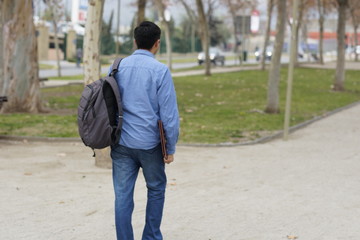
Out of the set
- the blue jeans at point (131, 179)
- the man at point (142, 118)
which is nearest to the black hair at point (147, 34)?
the man at point (142, 118)

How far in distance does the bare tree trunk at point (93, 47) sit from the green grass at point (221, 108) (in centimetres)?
304

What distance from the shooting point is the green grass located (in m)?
14.5

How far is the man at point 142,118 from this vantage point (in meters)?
5.40

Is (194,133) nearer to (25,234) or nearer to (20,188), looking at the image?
(20,188)

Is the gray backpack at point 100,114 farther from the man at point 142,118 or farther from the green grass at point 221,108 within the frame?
the green grass at point 221,108

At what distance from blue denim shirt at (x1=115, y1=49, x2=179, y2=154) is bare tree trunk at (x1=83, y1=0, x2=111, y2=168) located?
515cm

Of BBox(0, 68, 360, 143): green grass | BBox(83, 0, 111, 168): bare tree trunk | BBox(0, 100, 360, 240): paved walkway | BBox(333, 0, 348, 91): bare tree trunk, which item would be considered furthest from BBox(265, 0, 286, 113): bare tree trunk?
BBox(333, 0, 348, 91): bare tree trunk

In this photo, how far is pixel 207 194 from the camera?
8672 millimetres

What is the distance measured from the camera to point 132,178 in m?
5.59

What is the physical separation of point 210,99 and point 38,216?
16213 millimetres

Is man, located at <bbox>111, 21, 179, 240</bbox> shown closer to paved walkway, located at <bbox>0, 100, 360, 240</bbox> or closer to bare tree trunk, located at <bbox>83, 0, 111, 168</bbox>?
paved walkway, located at <bbox>0, 100, 360, 240</bbox>

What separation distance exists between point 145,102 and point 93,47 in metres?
5.38

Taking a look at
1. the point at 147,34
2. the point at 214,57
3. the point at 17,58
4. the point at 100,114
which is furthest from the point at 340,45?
the point at 214,57

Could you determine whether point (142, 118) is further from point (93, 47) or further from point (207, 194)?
point (93, 47)
